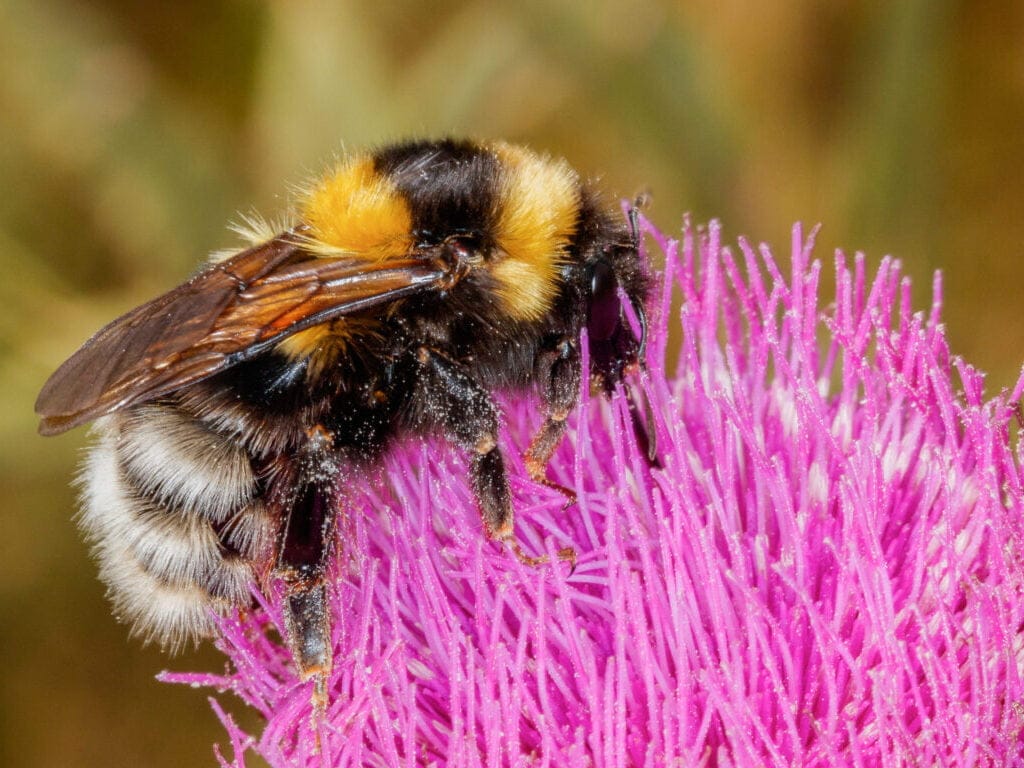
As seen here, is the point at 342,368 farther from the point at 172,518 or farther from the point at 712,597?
the point at 712,597

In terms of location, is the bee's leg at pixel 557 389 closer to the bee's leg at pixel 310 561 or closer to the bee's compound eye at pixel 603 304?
the bee's compound eye at pixel 603 304

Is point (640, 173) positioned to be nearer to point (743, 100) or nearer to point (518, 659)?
point (743, 100)

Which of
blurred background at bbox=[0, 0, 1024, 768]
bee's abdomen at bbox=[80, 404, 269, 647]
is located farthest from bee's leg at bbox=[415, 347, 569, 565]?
blurred background at bbox=[0, 0, 1024, 768]

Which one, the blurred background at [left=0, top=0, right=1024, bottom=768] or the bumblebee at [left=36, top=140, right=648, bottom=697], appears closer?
the bumblebee at [left=36, top=140, right=648, bottom=697]

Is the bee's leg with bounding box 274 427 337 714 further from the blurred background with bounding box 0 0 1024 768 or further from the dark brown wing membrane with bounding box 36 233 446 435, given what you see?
the blurred background with bounding box 0 0 1024 768

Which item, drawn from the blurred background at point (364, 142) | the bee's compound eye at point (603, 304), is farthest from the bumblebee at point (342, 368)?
the blurred background at point (364, 142)

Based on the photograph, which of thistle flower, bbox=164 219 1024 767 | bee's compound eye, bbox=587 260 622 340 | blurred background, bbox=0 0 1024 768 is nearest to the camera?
thistle flower, bbox=164 219 1024 767

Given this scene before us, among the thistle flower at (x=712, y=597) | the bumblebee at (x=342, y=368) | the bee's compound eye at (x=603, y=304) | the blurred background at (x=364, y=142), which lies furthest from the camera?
the blurred background at (x=364, y=142)
